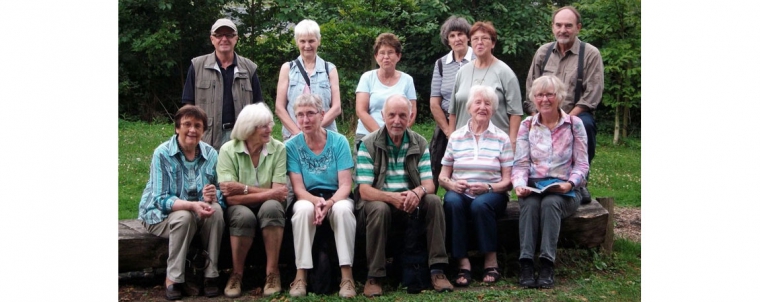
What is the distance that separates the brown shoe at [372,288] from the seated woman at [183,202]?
37.8 inches

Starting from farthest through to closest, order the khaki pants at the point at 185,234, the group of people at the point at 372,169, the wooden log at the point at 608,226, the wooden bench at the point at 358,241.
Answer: the wooden log at the point at 608,226, the wooden bench at the point at 358,241, the group of people at the point at 372,169, the khaki pants at the point at 185,234

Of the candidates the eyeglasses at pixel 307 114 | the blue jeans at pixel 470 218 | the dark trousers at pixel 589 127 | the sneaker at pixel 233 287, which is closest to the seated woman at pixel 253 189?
the sneaker at pixel 233 287

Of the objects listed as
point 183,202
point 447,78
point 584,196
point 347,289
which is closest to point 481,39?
A: point 447,78

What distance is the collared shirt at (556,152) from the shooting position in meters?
5.29

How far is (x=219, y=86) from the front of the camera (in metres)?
5.52

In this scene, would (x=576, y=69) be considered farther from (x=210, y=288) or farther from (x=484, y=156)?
(x=210, y=288)

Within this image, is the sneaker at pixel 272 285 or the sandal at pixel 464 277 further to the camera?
the sandal at pixel 464 277

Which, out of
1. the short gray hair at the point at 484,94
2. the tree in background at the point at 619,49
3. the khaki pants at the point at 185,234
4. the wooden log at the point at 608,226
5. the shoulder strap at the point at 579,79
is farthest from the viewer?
the tree in background at the point at 619,49

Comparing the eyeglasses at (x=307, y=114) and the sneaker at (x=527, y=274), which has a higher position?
the eyeglasses at (x=307, y=114)

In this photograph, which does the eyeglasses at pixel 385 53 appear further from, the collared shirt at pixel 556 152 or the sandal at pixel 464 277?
the sandal at pixel 464 277

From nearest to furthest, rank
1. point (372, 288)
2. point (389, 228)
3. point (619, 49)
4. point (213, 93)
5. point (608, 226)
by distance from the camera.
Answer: point (372, 288)
point (389, 228)
point (213, 93)
point (608, 226)
point (619, 49)

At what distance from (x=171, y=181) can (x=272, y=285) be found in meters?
0.92

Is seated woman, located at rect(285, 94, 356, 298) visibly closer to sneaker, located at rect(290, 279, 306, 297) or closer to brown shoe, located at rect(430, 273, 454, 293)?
sneaker, located at rect(290, 279, 306, 297)

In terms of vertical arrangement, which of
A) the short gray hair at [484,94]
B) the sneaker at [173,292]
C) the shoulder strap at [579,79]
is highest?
the shoulder strap at [579,79]
